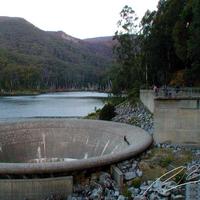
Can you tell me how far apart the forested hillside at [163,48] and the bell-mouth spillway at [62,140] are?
8.36 m

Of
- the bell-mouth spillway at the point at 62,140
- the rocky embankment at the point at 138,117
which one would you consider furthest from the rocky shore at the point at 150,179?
the rocky embankment at the point at 138,117

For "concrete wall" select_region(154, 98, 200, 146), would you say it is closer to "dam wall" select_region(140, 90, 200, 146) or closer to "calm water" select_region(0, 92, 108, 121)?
"dam wall" select_region(140, 90, 200, 146)

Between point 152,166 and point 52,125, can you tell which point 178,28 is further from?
point 152,166

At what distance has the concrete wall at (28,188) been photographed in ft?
41.1

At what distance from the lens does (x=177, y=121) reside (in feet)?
60.7

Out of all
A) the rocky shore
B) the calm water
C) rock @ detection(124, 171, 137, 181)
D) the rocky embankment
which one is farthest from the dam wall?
the calm water

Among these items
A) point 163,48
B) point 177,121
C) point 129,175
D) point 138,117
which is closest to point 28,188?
point 129,175

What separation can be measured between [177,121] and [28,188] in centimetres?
926

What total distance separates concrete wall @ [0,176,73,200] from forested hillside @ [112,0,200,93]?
49.0 feet

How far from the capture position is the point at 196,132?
18328mm

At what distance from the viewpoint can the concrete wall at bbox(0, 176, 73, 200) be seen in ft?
41.1

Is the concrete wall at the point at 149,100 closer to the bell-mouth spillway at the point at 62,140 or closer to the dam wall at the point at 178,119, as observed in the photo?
the bell-mouth spillway at the point at 62,140

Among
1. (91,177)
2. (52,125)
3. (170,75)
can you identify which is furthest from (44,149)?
(170,75)

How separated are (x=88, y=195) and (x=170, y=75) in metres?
22.5
